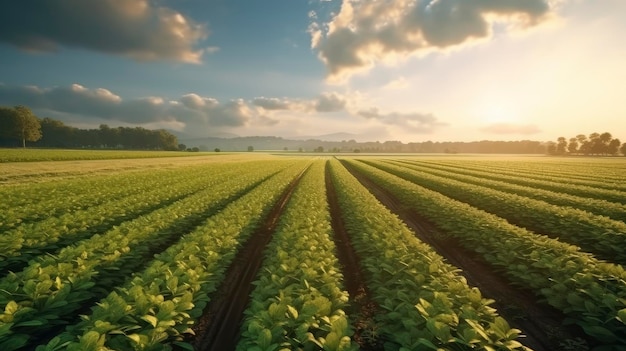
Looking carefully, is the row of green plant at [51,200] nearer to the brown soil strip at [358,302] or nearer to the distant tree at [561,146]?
the brown soil strip at [358,302]

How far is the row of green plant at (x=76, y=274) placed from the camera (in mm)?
4801

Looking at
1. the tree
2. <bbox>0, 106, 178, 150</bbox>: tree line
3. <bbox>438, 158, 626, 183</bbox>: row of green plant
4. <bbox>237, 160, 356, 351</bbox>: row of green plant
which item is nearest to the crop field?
<bbox>237, 160, 356, 351</bbox>: row of green plant

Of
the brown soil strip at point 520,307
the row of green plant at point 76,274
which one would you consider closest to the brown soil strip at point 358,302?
the brown soil strip at point 520,307

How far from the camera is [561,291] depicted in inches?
265

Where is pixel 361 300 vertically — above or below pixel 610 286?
below

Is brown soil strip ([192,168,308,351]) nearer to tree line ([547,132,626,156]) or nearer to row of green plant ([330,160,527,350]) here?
row of green plant ([330,160,527,350])

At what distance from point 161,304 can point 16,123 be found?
11627cm

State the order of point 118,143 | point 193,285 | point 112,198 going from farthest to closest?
point 118,143, point 112,198, point 193,285

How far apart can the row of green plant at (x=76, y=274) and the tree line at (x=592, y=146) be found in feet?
643

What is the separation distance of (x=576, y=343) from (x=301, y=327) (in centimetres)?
602

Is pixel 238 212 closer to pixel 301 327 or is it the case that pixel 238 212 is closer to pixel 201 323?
pixel 201 323

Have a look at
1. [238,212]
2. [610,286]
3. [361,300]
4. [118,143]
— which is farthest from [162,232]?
[118,143]

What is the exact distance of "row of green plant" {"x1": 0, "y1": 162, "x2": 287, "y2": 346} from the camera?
4801mm

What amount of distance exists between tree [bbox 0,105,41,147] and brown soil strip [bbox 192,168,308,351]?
11106 centimetres
